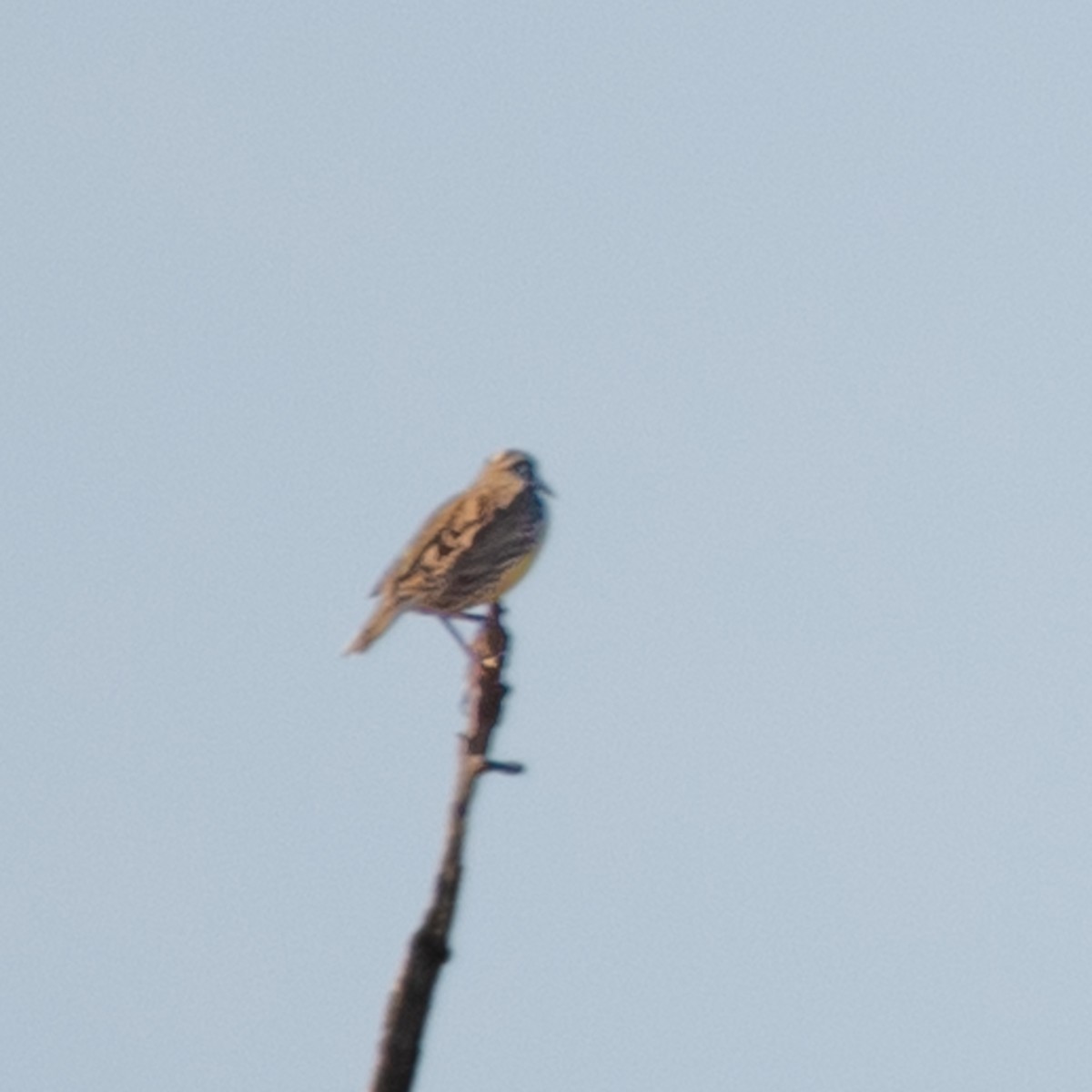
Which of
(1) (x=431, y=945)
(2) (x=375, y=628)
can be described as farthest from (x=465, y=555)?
(1) (x=431, y=945)

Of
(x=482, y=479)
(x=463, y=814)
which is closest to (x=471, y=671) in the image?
(x=463, y=814)

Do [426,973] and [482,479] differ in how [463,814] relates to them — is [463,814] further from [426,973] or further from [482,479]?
[482,479]

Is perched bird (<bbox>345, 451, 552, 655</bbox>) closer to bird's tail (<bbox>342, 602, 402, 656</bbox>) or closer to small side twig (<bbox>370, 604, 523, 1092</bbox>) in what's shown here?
bird's tail (<bbox>342, 602, 402, 656</bbox>)

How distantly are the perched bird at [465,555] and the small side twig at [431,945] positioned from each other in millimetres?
6072

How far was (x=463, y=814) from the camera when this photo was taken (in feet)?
21.5

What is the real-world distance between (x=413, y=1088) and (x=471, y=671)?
4.26m

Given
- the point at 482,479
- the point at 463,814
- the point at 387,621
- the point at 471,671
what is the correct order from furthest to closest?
the point at 482,479
the point at 387,621
the point at 471,671
the point at 463,814

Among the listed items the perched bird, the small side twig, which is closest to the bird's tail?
the perched bird

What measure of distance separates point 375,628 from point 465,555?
0.83 m

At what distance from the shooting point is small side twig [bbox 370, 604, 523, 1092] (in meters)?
5.27

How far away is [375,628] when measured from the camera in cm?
1383

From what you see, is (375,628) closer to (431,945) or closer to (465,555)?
(465,555)

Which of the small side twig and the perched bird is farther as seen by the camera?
the perched bird

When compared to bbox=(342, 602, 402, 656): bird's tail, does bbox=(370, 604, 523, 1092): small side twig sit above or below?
below
